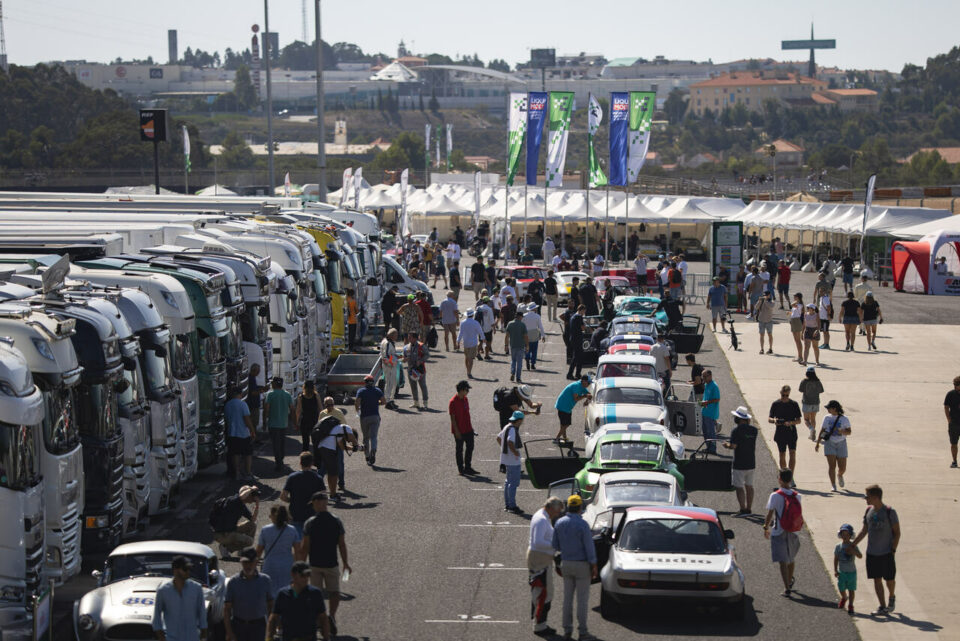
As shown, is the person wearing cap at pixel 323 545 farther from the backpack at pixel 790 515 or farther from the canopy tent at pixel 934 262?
the canopy tent at pixel 934 262

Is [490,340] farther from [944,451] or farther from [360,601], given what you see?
[360,601]

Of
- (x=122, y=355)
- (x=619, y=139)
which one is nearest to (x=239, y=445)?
(x=122, y=355)

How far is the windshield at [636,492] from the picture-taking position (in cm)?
1440

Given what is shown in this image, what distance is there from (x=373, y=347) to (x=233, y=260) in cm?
1057

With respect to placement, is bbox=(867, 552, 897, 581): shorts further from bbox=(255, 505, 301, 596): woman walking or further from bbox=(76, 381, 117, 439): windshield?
bbox=(76, 381, 117, 439): windshield

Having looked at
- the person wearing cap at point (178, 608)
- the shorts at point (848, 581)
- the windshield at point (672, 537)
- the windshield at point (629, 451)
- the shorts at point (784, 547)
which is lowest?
the shorts at point (848, 581)

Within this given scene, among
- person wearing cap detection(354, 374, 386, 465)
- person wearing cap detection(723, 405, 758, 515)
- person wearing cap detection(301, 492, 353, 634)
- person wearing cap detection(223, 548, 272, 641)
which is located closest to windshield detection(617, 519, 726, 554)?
person wearing cap detection(301, 492, 353, 634)

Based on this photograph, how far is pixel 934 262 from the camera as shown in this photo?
1769 inches

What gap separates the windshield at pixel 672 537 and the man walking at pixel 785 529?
926 mm

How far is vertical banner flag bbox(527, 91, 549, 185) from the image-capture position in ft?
160

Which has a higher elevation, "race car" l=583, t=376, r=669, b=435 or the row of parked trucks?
the row of parked trucks

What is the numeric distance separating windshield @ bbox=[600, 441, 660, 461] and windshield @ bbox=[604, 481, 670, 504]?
5.44 feet

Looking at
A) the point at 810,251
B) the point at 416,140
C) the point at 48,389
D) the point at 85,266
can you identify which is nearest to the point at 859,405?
the point at 85,266

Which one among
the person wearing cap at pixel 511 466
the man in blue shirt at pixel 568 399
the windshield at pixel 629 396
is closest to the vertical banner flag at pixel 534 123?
the windshield at pixel 629 396
